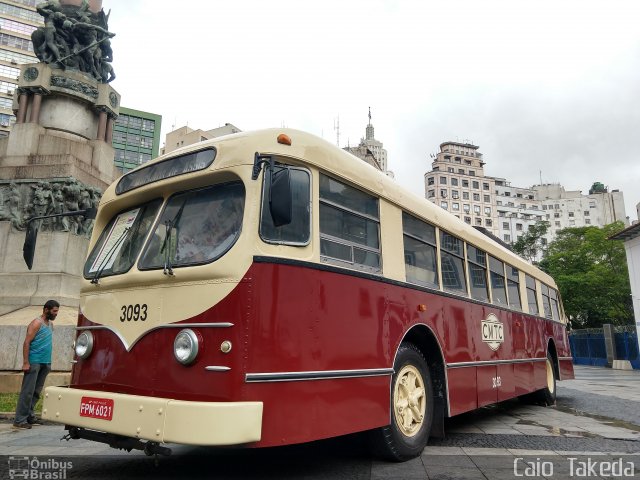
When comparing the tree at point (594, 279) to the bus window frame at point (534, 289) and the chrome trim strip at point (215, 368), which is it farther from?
the chrome trim strip at point (215, 368)

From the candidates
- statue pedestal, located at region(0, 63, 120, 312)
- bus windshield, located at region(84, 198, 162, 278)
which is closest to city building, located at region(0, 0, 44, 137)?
statue pedestal, located at region(0, 63, 120, 312)

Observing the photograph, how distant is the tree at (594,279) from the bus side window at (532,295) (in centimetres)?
3643

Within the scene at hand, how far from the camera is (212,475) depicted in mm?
4246

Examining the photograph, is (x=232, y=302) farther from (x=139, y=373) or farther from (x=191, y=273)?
(x=139, y=373)

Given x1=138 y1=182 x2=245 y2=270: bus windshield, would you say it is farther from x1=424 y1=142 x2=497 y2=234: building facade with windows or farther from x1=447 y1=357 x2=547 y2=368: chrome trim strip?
x1=424 y1=142 x2=497 y2=234: building facade with windows

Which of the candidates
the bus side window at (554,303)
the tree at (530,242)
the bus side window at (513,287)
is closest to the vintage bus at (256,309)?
the bus side window at (513,287)

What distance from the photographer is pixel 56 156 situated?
11992 mm

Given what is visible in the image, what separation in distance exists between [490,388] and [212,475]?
4186 mm

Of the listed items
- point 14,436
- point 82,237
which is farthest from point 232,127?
point 14,436

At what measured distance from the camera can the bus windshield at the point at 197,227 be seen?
380 centimetres

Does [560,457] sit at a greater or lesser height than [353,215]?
lesser

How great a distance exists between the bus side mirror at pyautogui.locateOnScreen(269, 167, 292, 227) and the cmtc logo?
4.42 meters

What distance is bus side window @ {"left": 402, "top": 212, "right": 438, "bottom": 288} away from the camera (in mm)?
5316

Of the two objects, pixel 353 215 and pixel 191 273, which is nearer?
pixel 191 273
